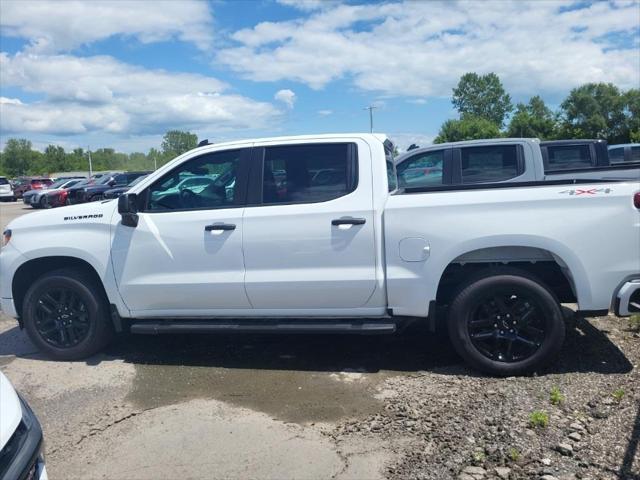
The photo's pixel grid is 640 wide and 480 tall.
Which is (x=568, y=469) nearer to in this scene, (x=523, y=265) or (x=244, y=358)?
(x=523, y=265)

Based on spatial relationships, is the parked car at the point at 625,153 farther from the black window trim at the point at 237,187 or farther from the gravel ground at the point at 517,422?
the black window trim at the point at 237,187

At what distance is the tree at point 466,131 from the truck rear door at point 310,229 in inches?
2542

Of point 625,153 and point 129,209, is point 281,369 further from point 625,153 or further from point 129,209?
point 625,153

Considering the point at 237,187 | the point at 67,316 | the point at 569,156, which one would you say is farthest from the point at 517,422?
the point at 569,156

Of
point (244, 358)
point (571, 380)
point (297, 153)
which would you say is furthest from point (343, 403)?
point (297, 153)

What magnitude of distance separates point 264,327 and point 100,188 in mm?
24972

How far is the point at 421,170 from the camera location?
897 cm

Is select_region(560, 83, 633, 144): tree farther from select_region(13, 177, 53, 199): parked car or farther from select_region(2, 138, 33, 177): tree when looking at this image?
select_region(2, 138, 33, 177): tree

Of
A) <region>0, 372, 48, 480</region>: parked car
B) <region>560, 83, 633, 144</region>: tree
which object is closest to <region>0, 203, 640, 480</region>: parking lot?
<region>0, 372, 48, 480</region>: parked car

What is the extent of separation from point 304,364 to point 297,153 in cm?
185

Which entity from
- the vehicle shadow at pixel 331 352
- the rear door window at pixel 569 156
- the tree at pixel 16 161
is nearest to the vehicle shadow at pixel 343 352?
the vehicle shadow at pixel 331 352

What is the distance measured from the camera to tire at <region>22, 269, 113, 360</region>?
5141 mm

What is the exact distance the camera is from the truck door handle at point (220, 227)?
475 centimetres

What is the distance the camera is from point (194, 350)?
553cm
